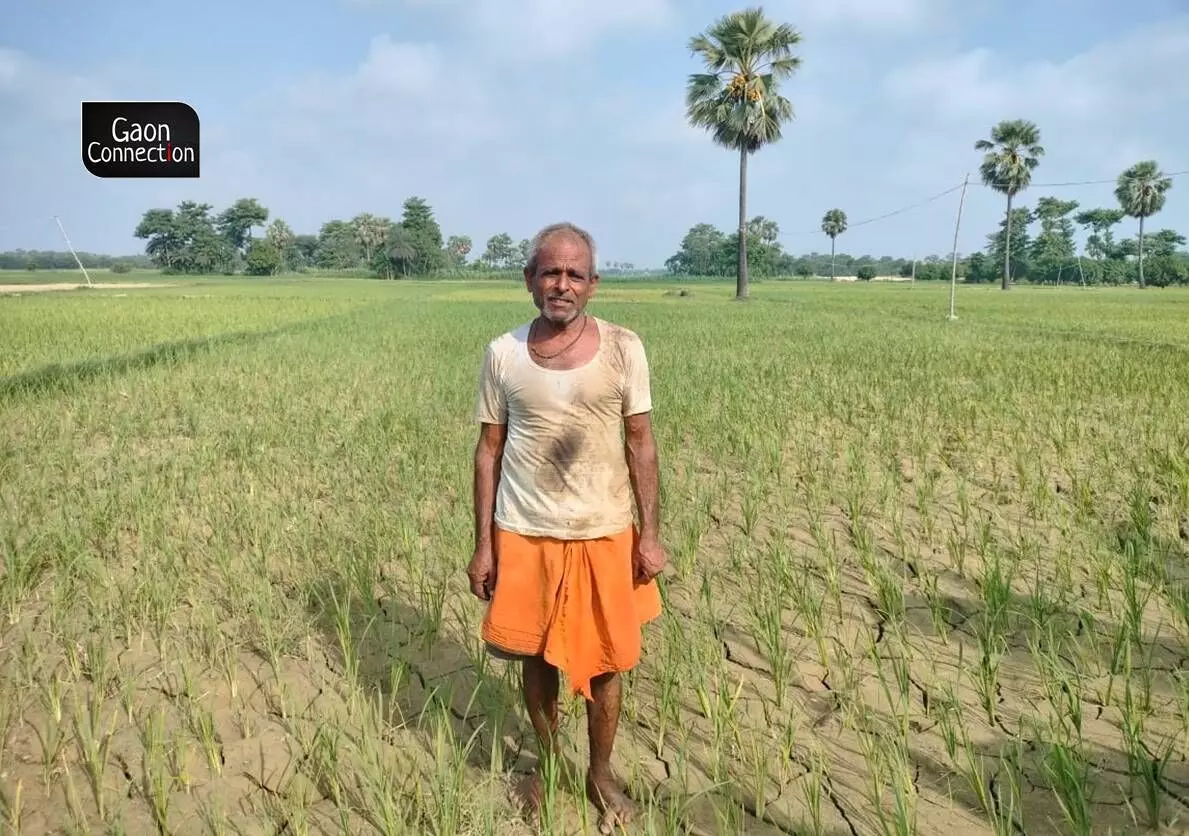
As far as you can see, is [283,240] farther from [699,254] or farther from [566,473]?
[566,473]

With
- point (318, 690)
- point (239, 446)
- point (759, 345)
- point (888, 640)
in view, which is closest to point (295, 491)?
point (239, 446)

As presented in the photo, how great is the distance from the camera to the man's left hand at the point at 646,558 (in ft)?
6.00

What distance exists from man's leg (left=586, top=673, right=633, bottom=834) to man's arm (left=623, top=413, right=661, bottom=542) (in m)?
0.36

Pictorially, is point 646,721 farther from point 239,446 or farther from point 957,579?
point 239,446

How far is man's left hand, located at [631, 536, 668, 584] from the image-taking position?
6.00 feet

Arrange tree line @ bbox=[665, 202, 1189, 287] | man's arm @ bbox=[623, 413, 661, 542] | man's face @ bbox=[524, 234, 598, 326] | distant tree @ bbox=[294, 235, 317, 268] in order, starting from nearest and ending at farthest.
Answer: man's face @ bbox=[524, 234, 598, 326]
man's arm @ bbox=[623, 413, 661, 542]
tree line @ bbox=[665, 202, 1189, 287]
distant tree @ bbox=[294, 235, 317, 268]

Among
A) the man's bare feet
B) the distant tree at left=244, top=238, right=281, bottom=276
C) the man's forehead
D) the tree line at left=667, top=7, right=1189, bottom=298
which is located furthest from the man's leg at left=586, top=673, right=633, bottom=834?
the distant tree at left=244, top=238, right=281, bottom=276

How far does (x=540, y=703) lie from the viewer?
1840 mm

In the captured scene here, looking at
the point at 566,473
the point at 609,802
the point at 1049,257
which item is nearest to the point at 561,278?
the point at 566,473

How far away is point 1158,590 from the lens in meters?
2.93

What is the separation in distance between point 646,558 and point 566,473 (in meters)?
0.31

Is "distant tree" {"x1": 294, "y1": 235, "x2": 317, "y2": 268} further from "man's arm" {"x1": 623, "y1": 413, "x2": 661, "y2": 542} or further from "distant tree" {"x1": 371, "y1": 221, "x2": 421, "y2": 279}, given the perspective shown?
"man's arm" {"x1": 623, "y1": 413, "x2": 661, "y2": 542}

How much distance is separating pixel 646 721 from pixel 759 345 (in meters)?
10.1

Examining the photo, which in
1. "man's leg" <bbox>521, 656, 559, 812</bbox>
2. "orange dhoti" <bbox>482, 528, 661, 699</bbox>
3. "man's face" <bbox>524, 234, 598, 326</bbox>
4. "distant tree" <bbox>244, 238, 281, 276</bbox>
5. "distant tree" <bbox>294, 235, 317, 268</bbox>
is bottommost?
"man's leg" <bbox>521, 656, 559, 812</bbox>
